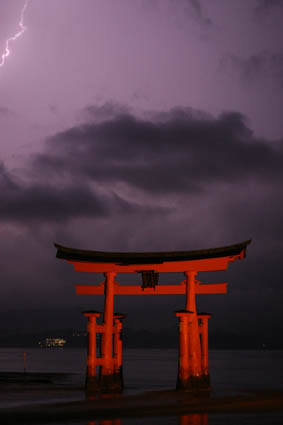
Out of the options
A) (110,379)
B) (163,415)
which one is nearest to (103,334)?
(110,379)

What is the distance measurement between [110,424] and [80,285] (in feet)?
28.6

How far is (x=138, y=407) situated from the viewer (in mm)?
18609

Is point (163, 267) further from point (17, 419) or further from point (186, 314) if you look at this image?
point (17, 419)

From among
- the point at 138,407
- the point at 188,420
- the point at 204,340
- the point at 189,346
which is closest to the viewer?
the point at 188,420

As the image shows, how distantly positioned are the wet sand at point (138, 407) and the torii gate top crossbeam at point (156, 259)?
5.21 metres

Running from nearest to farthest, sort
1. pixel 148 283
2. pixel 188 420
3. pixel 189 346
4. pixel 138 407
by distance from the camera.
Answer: pixel 188 420
pixel 138 407
pixel 189 346
pixel 148 283

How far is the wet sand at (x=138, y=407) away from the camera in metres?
17.1

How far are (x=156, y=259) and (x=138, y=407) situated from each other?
589 centimetres

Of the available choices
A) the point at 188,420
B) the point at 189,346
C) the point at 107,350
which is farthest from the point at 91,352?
the point at 188,420

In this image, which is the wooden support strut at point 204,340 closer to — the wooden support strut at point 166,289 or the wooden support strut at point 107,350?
the wooden support strut at point 166,289

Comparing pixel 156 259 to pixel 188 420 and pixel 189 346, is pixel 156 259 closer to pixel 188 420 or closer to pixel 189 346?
pixel 189 346

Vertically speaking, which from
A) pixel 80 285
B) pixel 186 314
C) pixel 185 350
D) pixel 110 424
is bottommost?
pixel 110 424

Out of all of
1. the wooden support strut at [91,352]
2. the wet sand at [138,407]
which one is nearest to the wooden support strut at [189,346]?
the wet sand at [138,407]

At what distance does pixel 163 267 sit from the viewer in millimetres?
21859
